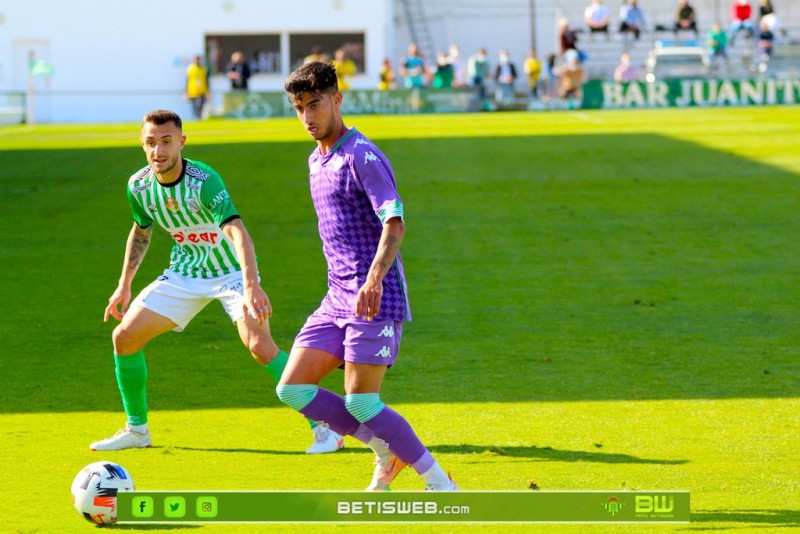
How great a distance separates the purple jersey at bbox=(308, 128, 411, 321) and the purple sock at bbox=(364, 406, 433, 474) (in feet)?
1.55

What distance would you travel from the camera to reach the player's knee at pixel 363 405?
6301 mm

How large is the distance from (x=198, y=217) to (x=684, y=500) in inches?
133

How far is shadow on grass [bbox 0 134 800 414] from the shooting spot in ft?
32.2

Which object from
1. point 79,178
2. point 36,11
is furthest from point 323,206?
point 36,11

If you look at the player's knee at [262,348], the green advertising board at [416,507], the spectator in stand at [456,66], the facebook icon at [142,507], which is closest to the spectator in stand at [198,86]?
the spectator in stand at [456,66]

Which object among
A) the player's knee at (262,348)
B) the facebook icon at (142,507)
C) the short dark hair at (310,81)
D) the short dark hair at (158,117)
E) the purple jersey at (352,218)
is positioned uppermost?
the short dark hair at (310,81)

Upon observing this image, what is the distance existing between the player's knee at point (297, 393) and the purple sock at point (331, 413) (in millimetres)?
37

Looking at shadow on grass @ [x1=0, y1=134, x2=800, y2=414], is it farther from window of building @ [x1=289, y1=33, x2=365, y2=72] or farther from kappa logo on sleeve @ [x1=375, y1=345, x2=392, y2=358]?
window of building @ [x1=289, y1=33, x2=365, y2=72]

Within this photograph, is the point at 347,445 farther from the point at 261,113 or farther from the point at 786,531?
the point at 261,113

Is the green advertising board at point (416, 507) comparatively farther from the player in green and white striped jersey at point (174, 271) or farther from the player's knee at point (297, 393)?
the player in green and white striped jersey at point (174, 271)

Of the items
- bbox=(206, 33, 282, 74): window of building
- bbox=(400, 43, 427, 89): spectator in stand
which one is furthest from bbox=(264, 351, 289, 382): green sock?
bbox=(206, 33, 282, 74): window of building

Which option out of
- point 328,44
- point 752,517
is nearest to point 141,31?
point 328,44

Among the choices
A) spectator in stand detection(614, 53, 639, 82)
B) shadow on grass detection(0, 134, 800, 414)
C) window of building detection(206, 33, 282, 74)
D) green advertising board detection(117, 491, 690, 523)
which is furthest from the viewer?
window of building detection(206, 33, 282, 74)

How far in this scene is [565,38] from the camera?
51531 millimetres
